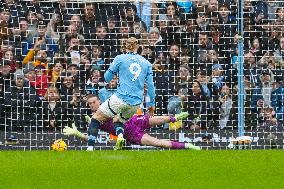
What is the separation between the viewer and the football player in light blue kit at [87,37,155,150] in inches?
656

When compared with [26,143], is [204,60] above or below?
above

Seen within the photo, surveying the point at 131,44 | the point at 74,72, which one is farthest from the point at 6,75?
the point at 131,44

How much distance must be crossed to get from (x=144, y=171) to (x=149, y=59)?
9366 mm

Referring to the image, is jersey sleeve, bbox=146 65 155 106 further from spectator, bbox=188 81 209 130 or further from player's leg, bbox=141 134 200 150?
spectator, bbox=188 81 209 130

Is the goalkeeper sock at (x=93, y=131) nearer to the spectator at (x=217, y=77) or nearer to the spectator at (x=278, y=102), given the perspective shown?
the spectator at (x=217, y=77)

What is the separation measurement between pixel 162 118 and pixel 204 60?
2518mm

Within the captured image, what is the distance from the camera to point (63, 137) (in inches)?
746

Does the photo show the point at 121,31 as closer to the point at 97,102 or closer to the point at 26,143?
the point at 97,102

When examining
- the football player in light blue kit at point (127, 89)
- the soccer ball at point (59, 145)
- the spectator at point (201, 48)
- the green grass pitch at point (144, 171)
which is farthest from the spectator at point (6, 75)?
the green grass pitch at point (144, 171)

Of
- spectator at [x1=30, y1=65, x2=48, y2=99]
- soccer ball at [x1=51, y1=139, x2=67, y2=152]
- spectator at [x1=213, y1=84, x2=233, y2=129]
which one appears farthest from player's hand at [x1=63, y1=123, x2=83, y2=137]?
spectator at [x1=213, y1=84, x2=233, y2=129]

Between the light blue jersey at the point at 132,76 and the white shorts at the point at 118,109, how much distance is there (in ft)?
0.25

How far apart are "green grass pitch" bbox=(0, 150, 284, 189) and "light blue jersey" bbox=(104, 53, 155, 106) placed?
2905 mm

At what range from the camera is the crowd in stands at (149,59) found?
19.4m

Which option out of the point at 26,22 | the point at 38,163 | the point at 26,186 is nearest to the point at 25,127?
the point at 26,22
